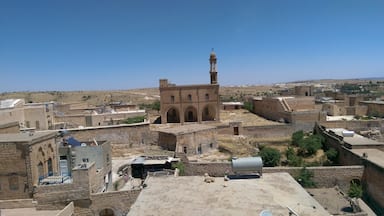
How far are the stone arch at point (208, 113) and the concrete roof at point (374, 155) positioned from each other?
16.8 m

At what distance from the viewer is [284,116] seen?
33969 millimetres

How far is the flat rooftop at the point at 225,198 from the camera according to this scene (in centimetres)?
890

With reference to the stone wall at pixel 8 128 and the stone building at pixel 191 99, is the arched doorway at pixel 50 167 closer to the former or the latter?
the stone wall at pixel 8 128

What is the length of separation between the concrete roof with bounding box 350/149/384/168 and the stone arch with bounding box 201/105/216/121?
16.8 meters

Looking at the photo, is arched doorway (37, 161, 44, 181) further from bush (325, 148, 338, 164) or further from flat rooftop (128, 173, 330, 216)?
bush (325, 148, 338, 164)

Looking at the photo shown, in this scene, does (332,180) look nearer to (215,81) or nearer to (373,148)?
(373,148)

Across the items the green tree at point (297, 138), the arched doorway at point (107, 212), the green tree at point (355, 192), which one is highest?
the green tree at point (297, 138)

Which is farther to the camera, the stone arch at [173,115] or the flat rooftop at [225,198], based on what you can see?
the stone arch at [173,115]

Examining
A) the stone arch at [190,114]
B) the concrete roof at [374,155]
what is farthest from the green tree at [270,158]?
the stone arch at [190,114]

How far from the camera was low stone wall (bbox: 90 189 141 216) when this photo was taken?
14008 millimetres

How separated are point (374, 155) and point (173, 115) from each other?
73.2ft

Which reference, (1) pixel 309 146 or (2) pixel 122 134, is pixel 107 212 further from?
(1) pixel 309 146

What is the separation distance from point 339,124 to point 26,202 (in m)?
28.4

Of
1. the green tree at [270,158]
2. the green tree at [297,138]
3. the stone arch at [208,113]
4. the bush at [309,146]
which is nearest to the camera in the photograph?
the green tree at [270,158]
